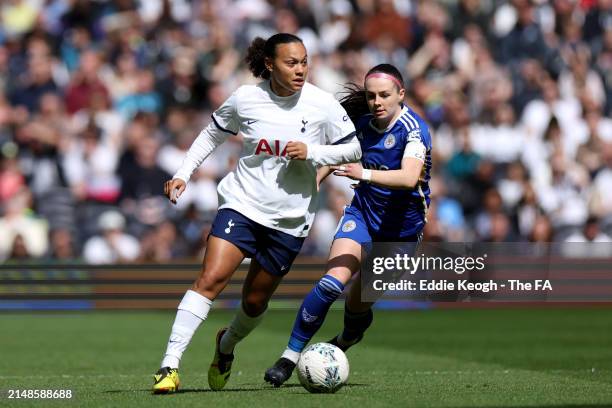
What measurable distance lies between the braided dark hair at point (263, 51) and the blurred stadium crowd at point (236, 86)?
9797mm

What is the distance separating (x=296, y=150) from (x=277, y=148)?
0.38m

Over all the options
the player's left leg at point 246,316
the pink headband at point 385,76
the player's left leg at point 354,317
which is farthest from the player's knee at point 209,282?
the pink headband at point 385,76

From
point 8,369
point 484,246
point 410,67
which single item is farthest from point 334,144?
point 410,67

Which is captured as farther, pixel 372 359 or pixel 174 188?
pixel 372 359

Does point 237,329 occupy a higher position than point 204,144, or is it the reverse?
point 204,144

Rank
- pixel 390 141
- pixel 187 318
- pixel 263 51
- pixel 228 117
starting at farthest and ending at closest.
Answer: pixel 390 141, pixel 228 117, pixel 263 51, pixel 187 318

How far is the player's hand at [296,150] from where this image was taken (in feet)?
30.7

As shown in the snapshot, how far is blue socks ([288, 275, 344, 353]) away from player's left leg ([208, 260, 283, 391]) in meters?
0.30

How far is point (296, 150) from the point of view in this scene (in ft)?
30.7

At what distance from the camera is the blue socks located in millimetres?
9953

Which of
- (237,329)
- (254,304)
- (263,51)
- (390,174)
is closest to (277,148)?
(263,51)

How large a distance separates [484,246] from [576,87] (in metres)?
4.99

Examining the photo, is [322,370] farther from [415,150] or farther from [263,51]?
[263,51]

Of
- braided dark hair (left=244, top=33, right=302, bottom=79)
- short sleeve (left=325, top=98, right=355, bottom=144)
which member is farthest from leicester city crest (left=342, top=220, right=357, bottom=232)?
braided dark hair (left=244, top=33, right=302, bottom=79)
